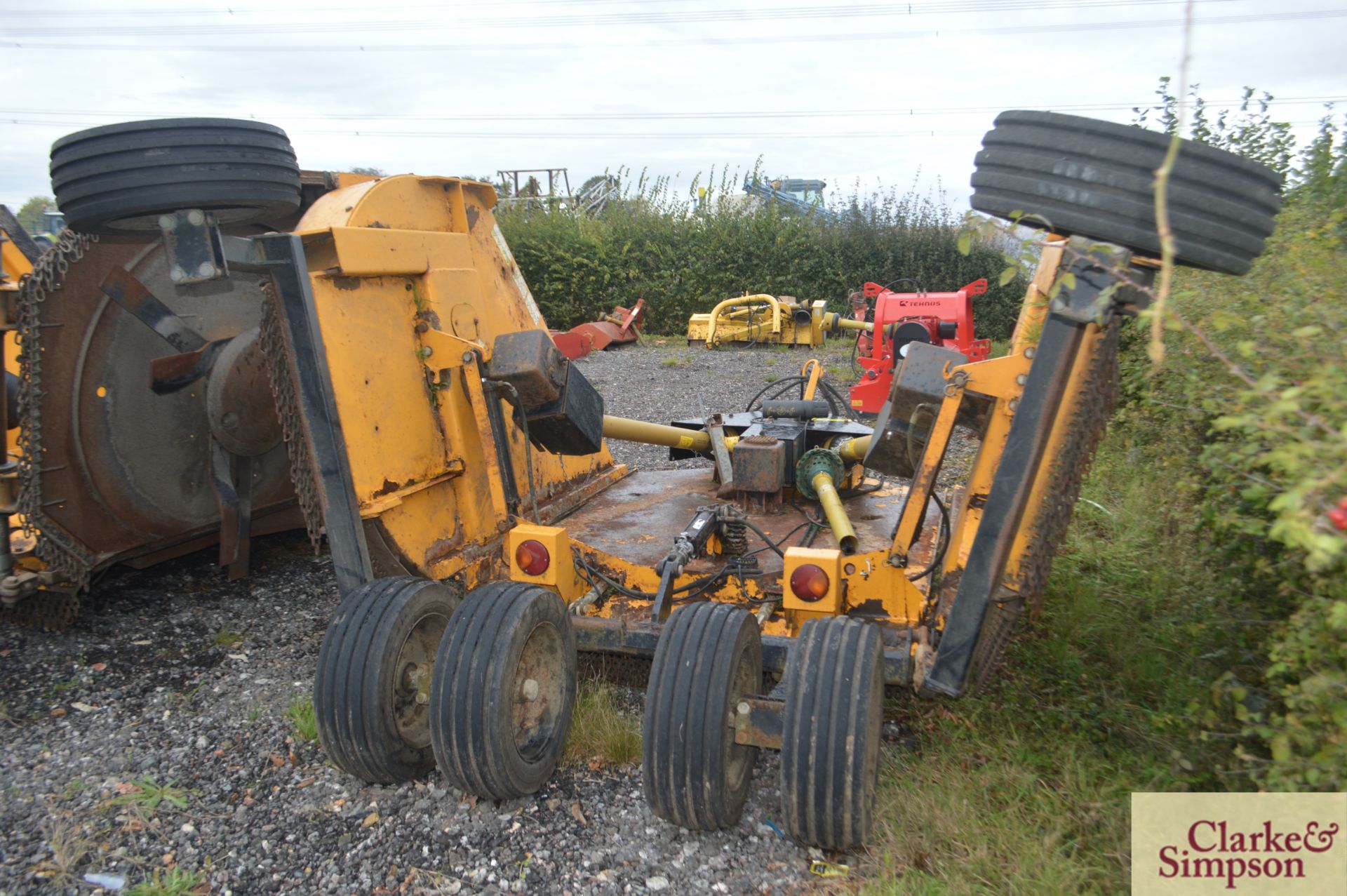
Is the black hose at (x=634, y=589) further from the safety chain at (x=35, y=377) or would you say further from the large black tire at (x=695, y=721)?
the safety chain at (x=35, y=377)

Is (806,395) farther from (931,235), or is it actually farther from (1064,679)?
(931,235)

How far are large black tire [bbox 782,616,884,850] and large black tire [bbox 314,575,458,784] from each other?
4.49ft

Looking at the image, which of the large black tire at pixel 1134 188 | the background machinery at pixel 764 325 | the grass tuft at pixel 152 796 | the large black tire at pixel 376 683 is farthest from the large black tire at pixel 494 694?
A: the background machinery at pixel 764 325

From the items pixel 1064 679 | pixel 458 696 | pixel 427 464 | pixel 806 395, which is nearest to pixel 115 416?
pixel 427 464

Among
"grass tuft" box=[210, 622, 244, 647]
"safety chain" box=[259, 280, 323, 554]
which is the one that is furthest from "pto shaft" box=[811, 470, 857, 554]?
"grass tuft" box=[210, 622, 244, 647]

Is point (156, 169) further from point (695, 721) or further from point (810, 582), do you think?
point (810, 582)

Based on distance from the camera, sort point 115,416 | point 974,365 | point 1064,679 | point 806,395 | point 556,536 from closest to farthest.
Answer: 1. point 974,365
2. point 556,536
3. point 1064,679
4. point 115,416
5. point 806,395

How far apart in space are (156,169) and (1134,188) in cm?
296

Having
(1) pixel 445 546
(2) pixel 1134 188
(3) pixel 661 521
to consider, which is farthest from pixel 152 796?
(2) pixel 1134 188

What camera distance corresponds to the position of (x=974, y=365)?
2.92m

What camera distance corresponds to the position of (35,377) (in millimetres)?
4332

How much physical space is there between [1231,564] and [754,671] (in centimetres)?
164

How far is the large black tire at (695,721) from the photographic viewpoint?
2824mm

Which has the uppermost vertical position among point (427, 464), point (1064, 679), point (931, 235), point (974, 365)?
point (974, 365)
